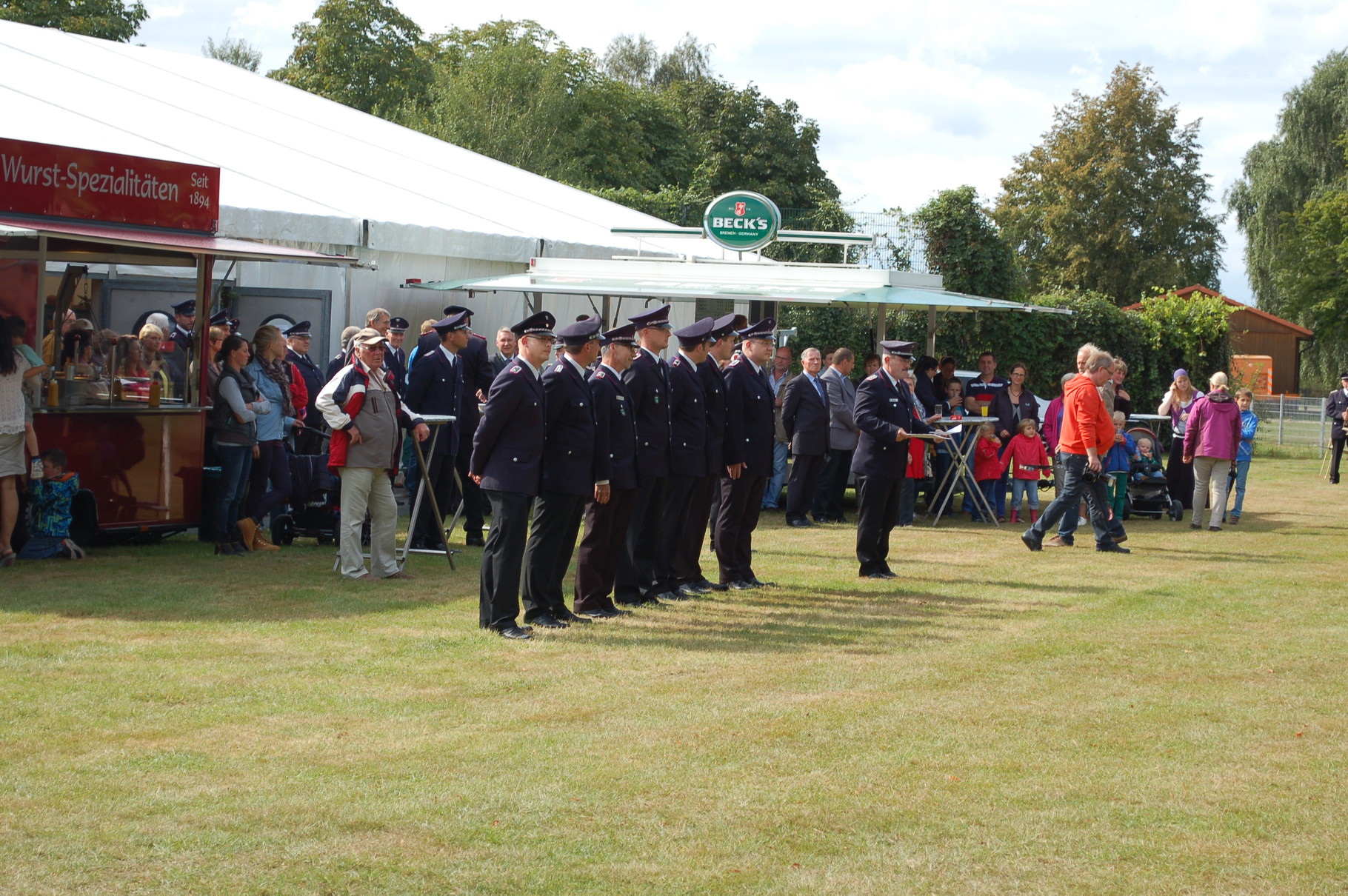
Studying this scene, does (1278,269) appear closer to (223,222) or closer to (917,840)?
(223,222)

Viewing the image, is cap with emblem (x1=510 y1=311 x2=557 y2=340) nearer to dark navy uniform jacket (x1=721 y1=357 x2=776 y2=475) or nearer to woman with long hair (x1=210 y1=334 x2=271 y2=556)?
dark navy uniform jacket (x1=721 y1=357 x2=776 y2=475)

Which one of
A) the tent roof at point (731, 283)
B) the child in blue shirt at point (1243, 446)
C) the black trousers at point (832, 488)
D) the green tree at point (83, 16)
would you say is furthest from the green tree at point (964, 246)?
the green tree at point (83, 16)

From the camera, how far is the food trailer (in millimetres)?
10961

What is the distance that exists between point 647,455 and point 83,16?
43.3 meters

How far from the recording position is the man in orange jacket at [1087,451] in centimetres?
1306

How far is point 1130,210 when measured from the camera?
56.8 m

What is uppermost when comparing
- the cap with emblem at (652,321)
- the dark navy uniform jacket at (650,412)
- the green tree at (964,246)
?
the green tree at (964,246)

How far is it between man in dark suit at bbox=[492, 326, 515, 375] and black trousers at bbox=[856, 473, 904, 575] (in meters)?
3.30

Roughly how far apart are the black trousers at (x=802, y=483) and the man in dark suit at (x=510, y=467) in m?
6.40

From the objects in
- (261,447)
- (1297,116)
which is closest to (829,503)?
(261,447)

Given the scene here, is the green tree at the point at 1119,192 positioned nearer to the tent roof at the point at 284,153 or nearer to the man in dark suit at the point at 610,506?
the tent roof at the point at 284,153

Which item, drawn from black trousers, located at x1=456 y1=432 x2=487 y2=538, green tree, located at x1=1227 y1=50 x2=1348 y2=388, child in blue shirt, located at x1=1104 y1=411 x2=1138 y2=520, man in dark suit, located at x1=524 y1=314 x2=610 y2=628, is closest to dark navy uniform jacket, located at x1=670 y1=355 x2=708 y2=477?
man in dark suit, located at x1=524 y1=314 x2=610 y2=628

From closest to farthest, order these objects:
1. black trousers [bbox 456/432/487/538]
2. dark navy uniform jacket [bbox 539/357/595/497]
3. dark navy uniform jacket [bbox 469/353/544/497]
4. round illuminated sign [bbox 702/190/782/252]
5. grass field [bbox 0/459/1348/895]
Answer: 1. grass field [bbox 0/459/1348/895]
2. dark navy uniform jacket [bbox 469/353/544/497]
3. dark navy uniform jacket [bbox 539/357/595/497]
4. black trousers [bbox 456/432/487/538]
5. round illuminated sign [bbox 702/190/782/252]

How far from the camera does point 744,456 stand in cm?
1076
